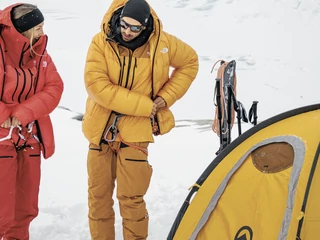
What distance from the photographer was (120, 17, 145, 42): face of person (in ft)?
10.0

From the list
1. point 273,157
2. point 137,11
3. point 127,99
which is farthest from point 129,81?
point 273,157

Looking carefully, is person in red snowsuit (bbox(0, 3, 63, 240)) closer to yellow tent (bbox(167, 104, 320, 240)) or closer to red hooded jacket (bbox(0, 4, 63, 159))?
red hooded jacket (bbox(0, 4, 63, 159))

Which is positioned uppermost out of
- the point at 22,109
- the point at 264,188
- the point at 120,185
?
the point at 22,109

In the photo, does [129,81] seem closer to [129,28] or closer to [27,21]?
[129,28]

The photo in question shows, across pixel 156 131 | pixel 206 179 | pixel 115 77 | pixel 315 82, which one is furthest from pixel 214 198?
pixel 315 82

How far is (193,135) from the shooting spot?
6.73 m

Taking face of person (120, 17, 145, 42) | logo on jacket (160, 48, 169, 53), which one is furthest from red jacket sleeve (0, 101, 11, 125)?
logo on jacket (160, 48, 169, 53)

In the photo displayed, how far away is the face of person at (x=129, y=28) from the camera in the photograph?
120 inches

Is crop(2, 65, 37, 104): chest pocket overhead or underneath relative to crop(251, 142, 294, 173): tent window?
overhead

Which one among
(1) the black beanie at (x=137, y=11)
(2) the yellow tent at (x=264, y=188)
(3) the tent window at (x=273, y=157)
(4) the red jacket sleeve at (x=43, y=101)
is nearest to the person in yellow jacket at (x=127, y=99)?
(1) the black beanie at (x=137, y=11)

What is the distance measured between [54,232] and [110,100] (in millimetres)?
1467

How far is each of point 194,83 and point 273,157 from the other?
522 inches

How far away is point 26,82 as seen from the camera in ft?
9.97

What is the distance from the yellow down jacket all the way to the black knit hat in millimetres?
440
